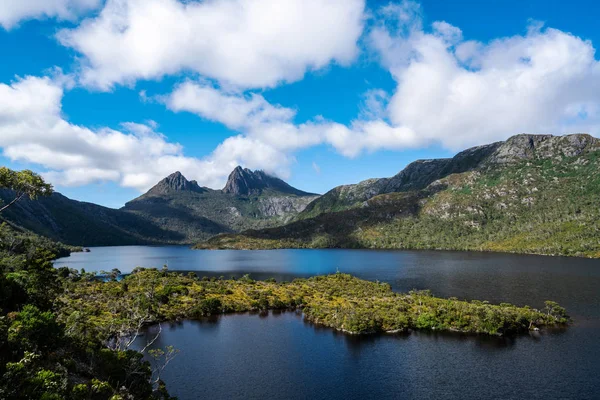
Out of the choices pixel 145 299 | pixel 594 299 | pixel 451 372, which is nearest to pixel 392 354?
pixel 451 372

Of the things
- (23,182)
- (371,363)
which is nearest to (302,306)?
(371,363)

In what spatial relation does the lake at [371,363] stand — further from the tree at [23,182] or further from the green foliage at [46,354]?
the tree at [23,182]

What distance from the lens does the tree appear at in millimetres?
44594

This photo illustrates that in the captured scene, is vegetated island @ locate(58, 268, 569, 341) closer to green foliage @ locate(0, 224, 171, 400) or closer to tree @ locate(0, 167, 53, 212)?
green foliage @ locate(0, 224, 171, 400)

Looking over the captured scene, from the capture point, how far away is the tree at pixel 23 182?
146 ft

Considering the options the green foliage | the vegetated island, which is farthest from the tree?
the vegetated island

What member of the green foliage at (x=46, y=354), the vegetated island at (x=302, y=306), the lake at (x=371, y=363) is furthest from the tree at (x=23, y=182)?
the lake at (x=371, y=363)

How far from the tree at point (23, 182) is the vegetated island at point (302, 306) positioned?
2064 cm

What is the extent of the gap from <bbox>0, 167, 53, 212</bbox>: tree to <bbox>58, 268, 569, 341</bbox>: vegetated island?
813 inches

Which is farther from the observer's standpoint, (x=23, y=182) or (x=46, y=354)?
(x=23, y=182)

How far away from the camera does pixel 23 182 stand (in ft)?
150

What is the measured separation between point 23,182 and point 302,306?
9875cm

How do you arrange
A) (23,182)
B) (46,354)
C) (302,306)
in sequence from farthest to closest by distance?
(302,306), (23,182), (46,354)

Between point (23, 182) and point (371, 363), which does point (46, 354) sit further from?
point (371, 363)
